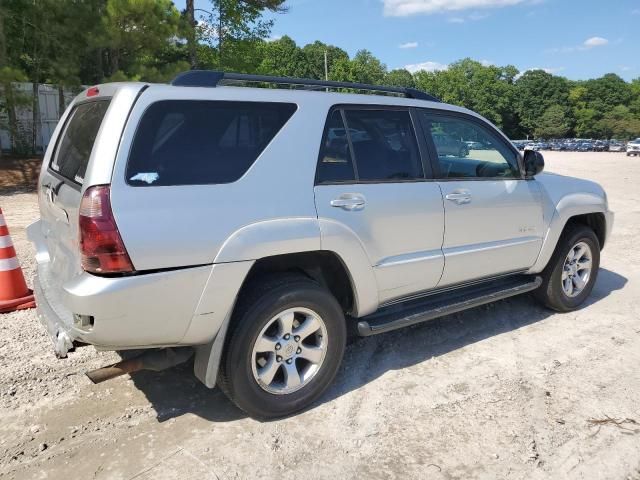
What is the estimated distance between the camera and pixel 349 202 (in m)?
3.17

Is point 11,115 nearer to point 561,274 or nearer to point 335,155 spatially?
point 335,155

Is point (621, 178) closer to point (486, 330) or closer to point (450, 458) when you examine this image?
point (486, 330)

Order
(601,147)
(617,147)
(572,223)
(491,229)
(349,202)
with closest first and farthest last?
(349,202) → (491,229) → (572,223) → (617,147) → (601,147)

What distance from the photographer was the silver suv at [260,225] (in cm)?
251

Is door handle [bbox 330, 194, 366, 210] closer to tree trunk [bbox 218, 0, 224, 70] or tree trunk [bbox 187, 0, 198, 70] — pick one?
tree trunk [bbox 187, 0, 198, 70]

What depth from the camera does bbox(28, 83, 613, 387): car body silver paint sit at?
249 cm

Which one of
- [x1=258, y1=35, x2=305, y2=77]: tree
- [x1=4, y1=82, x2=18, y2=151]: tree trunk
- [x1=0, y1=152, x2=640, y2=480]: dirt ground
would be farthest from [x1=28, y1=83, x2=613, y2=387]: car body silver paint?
[x1=258, y1=35, x2=305, y2=77]: tree

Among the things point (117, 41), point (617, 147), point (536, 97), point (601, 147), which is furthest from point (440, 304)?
point (536, 97)

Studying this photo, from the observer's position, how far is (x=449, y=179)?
376cm

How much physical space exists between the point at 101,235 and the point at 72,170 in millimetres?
764

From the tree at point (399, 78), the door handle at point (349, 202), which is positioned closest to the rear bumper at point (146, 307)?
the door handle at point (349, 202)

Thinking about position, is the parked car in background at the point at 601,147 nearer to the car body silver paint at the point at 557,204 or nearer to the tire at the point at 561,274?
the tire at the point at 561,274

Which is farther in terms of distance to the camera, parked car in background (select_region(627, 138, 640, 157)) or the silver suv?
parked car in background (select_region(627, 138, 640, 157))

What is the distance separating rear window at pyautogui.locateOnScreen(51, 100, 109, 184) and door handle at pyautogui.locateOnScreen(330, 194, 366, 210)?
1.39 meters
